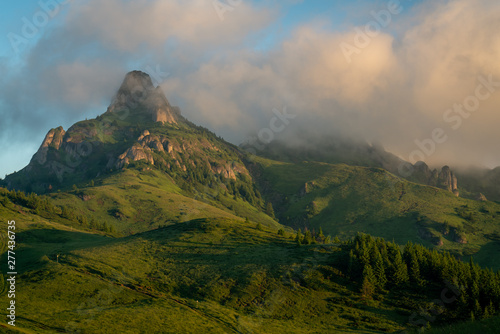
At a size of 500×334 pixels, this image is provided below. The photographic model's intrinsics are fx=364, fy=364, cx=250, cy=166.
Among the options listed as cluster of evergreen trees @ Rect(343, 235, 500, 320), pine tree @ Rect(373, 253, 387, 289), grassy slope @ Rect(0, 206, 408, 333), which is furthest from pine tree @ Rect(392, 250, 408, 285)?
grassy slope @ Rect(0, 206, 408, 333)

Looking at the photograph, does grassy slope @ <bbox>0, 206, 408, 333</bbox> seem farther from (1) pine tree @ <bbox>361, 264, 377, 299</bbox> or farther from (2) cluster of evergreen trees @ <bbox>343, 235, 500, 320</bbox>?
(2) cluster of evergreen trees @ <bbox>343, 235, 500, 320</bbox>

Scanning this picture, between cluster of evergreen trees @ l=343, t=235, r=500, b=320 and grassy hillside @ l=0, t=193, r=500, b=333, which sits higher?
cluster of evergreen trees @ l=343, t=235, r=500, b=320

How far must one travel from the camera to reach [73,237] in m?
169

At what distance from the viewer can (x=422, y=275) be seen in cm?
9975

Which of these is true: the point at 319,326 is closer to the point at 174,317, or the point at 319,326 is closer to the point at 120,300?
the point at 174,317

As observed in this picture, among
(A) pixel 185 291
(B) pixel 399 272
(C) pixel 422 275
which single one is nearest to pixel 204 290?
(A) pixel 185 291

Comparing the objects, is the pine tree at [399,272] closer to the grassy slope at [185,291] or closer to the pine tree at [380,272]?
the pine tree at [380,272]

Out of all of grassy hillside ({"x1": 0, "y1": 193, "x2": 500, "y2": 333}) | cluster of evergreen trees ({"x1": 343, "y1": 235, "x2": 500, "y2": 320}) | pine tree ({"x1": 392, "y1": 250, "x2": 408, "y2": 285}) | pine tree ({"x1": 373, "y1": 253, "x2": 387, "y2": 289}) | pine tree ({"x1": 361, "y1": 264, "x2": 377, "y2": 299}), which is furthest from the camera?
pine tree ({"x1": 392, "y1": 250, "x2": 408, "y2": 285})

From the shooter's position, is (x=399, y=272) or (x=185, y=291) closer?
(x=185, y=291)

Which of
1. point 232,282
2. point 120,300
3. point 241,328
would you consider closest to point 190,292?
point 232,282

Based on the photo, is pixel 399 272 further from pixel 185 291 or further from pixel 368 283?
pixel 185 291

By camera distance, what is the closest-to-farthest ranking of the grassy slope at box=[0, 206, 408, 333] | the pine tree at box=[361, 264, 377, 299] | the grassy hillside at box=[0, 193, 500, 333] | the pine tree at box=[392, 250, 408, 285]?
1. the grassy slope at box=[0, 206, 408, 333]
2. the grassy hillside at box=[0, 193, 500, 333]
3. the pine tree at box=[361, 264, 377, 299]
4. the pine tree at box=[392, 250, 408, 285]

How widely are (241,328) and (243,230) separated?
3117 inches

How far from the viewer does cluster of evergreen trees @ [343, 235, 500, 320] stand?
80188 mm
